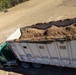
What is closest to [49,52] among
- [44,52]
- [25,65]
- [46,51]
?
[46,51]

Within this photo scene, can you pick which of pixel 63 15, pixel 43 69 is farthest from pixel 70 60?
pixel 63 15

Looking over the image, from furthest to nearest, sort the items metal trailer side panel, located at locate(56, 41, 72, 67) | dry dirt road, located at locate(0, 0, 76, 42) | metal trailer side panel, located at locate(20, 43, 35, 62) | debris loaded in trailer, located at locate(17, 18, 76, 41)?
dry dirt road, located at locate(0, 0, 76, 42)
metal trailer side panel, located at locate(20, 43, 35, 62)
debris loaded in trailer, located at locate(17, 18, 76, 41)
metal trailer side panel, located at locate(56, 41, 72, 67)

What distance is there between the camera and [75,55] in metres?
11.0

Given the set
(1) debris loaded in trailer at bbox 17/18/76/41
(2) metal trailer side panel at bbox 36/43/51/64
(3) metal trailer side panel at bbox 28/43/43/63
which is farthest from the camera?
(3) metal trailer side panel at bbox 28/43/43/63

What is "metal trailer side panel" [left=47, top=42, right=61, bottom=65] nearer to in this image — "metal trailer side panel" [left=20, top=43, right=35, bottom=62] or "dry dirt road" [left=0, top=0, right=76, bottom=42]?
"metal trailer side panel" [left=20, top=43, right=35, bottom=62]

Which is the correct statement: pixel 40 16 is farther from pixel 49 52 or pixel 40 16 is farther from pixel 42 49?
pixel 49 52

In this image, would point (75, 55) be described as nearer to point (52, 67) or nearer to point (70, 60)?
point (70, 60)

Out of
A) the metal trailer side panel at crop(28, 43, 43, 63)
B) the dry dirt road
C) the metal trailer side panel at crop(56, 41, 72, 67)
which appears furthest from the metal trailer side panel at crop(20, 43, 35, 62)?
the dry dirt road

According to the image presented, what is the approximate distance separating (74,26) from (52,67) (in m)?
3.81

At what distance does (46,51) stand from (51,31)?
1425 millimetres

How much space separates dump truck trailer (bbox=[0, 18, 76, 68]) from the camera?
35.9ft

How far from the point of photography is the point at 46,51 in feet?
39.9

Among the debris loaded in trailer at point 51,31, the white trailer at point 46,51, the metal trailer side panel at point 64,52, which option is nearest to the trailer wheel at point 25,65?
the white trailer at point 46,51

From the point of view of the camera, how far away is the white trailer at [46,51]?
1100 centimetres
